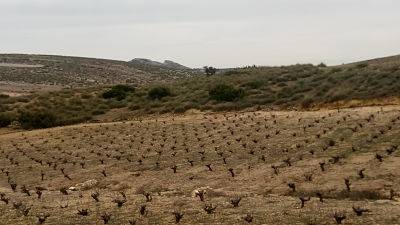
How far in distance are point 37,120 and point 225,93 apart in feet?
44.3

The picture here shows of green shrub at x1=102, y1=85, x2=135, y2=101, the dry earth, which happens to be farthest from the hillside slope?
the dry earth

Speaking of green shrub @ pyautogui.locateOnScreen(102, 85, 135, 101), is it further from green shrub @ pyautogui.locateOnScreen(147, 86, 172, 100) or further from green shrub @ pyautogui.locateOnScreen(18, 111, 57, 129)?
green shrub @ pyautogui.locateOnScreen(18, 111, 57, 129)

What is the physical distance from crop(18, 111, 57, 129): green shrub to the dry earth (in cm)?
629

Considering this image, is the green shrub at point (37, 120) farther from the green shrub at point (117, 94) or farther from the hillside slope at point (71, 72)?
the hillside slope at point (71, 72)

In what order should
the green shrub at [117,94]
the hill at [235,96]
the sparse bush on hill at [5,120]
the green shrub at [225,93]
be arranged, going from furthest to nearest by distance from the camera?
the green shrub at [117,94] → the green shrub at [225,93] → the sparse bush on hill at [5,120] → the hill at [235,96]

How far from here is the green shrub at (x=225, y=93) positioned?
42.4 metres

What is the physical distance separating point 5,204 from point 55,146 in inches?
517

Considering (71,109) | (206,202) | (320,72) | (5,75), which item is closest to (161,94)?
(71,109)

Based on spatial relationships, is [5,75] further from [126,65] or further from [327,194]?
[327,194]

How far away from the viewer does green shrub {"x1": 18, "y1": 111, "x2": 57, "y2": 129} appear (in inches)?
1559

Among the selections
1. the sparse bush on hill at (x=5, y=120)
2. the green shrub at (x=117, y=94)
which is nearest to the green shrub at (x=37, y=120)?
the sparse bush on hill at (x=5, y=120)

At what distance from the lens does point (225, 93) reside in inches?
1682

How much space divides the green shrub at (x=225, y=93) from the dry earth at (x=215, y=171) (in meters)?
9.46

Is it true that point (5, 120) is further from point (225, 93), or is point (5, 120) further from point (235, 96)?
point (235, 96)
